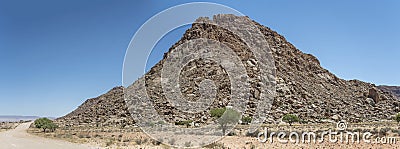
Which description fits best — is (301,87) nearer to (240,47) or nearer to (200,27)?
(240,47)

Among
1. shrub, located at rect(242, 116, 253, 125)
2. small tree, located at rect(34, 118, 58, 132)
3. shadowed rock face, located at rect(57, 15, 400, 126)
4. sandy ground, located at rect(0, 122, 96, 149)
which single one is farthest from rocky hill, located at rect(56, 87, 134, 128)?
sandy ground, located at rect(0, 122, 96, 149)

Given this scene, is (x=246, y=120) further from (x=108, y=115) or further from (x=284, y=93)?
(x=108, y=115)

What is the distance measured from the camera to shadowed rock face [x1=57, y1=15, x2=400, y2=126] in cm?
6694

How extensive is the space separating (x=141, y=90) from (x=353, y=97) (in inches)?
1967

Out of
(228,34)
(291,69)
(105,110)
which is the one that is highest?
(228,34)

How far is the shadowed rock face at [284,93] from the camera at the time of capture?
66938 millimetres

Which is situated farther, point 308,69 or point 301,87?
point 308,69

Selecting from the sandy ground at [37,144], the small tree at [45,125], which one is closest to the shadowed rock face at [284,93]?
the small tree at [45,125]

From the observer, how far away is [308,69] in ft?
311

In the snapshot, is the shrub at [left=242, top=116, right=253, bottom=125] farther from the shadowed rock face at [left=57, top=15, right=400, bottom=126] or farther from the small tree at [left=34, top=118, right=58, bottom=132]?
the small tree at [left=34, top=118, right=58, bottom=132]

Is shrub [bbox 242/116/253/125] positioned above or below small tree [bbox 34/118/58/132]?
above

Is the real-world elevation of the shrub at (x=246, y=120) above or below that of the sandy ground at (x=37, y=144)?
above

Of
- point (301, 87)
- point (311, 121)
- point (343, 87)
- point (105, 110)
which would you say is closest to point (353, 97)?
point (343, 87)

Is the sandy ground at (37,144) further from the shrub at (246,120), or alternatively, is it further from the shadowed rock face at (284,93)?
the shrub at (246,120)
